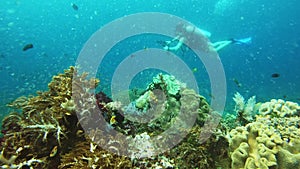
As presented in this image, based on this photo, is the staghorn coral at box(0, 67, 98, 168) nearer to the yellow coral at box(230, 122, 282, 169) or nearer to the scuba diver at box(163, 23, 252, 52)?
the yellow coral at box(230, 122, 282, 169)

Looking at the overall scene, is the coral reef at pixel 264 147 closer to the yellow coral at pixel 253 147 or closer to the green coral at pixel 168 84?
the yellow coral at pixel 253 147

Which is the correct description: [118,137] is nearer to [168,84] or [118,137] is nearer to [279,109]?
[168,84]

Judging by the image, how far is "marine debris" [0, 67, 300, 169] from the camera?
11.2 ft

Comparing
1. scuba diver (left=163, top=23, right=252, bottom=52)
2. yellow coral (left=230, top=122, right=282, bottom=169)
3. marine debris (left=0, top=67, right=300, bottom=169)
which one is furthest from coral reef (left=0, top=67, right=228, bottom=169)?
scuba diver (left=163, top=23, right=252, bottom=52)

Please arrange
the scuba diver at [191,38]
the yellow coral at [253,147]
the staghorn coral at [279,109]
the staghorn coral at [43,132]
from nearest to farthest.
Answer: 1. the yellow coral at [253,147]
2. the staghorn coral at [43,132]
3. the staghorn coral at [279,109]
4. the scuba diver at [191,38]

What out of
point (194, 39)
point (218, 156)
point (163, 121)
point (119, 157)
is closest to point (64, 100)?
point (119, 157)

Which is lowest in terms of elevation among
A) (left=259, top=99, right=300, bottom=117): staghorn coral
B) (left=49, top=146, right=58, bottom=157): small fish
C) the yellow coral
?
(left=49, top=146, right=58, bottom=157): small fish

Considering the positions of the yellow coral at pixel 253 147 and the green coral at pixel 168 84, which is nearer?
the yellow coral at pixel 253 147

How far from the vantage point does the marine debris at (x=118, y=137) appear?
3.42 meters

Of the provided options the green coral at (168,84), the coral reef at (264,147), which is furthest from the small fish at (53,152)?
the coral reef at (264,147)

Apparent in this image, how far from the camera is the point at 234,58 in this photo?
106438 millimetres

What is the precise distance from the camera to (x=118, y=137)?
12.1 feet

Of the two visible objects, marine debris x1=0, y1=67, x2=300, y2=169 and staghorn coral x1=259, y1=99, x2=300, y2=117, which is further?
staghorn coral x1=259, y1=99, x2=300, y2=117

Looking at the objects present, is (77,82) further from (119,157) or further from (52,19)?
(52,19)
